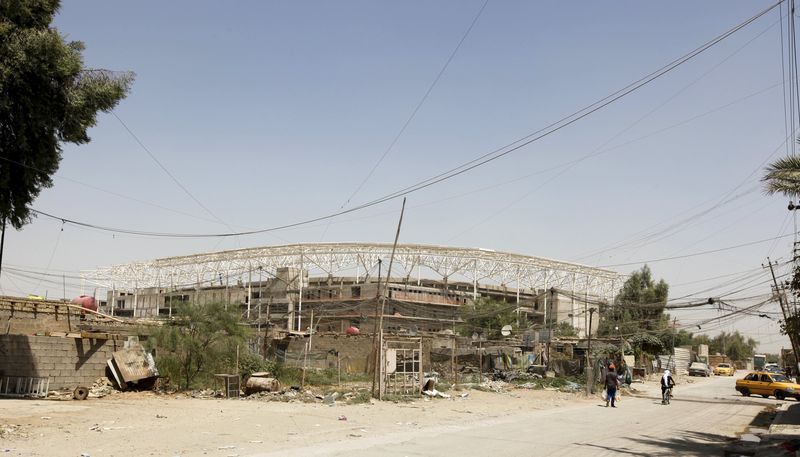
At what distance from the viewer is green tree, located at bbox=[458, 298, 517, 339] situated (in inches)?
3497

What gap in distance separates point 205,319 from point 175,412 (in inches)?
406

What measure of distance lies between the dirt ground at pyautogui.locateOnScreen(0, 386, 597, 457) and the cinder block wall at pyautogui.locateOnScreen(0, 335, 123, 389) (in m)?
1.81

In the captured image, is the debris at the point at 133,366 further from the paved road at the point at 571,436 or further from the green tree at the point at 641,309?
the green tree at the point at 641,309

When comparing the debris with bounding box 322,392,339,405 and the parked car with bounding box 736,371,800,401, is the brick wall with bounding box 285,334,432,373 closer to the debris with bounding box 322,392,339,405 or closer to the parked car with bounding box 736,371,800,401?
the debris with bounding box 322,392,339,405

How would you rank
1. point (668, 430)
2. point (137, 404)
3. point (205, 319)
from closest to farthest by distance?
point (668, 430)
point (137, 404)
point (205, 319)

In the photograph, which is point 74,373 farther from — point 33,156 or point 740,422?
point 740,422

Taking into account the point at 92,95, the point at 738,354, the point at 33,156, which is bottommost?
the point at 738,354

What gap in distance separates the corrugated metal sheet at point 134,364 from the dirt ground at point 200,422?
0.89 m

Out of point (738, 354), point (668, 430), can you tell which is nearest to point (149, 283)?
point (668, 430)

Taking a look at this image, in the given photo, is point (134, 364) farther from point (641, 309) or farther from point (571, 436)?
point (641, 309)

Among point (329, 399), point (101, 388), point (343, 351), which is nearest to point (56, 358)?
point (101, 388)

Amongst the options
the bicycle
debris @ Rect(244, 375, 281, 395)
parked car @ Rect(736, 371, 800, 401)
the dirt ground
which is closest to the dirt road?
the dirt ground

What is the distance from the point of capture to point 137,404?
78.3ft

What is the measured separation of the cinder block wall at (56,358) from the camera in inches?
1029
